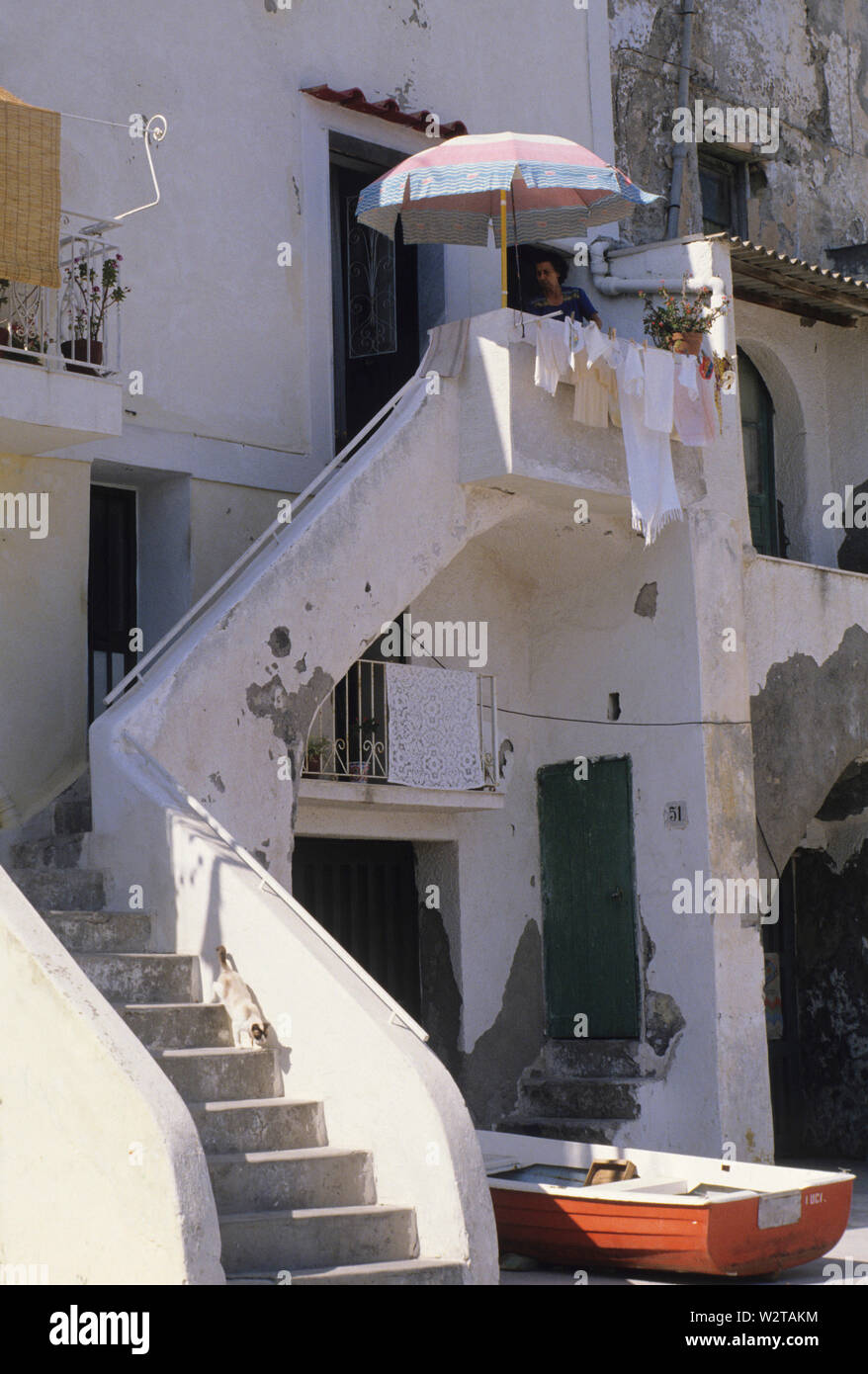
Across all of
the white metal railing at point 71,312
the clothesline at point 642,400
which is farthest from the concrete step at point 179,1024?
the clothesline at point 642,400

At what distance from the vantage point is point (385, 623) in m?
12.4

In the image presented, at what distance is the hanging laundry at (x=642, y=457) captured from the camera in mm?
13516

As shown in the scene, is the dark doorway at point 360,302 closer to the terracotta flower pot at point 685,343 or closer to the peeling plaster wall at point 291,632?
the peeling plaster wall at point 291,632

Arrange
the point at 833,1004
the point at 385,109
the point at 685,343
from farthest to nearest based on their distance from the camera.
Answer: the point at 833,1004 → the point at 385,109 → the point at 685,343

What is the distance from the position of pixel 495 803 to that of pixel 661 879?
4.80 feet

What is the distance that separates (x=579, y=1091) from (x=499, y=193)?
693 cm

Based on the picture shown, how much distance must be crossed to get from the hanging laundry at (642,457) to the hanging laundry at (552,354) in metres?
0.55

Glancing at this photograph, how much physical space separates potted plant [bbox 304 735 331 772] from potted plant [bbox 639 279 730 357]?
4.12 m

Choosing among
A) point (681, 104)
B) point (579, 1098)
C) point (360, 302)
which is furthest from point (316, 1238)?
point (681, 104)

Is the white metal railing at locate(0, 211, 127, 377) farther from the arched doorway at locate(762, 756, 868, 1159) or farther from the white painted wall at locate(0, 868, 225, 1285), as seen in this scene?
the arched doorway at locate(762, 756, 868, 1159)

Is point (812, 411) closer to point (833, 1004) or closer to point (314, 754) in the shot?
point (833, 1004)

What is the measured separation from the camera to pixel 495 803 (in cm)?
1410

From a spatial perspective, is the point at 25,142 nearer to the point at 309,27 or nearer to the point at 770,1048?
the point at 309,27
